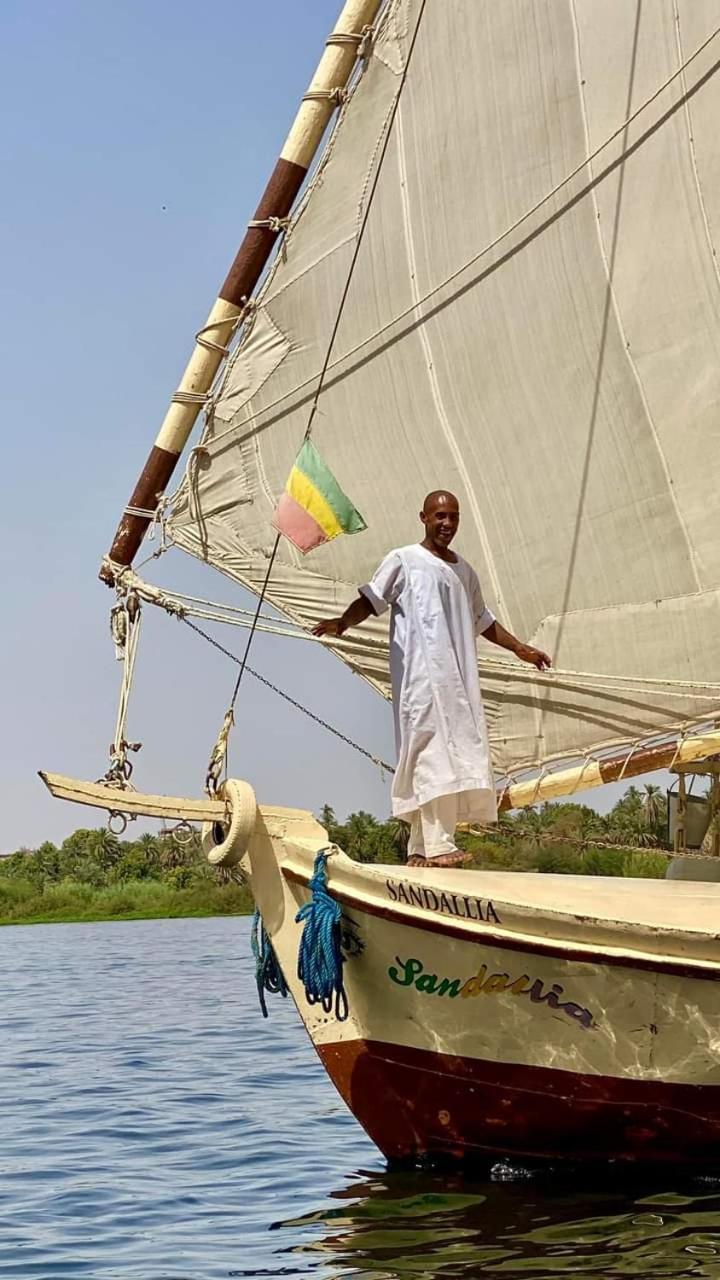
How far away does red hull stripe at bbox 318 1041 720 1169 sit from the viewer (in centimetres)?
715

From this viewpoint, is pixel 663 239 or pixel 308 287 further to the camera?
pixel 308 287

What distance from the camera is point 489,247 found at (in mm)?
9109

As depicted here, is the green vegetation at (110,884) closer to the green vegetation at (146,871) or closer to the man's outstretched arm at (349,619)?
the green vegetation at (146,871)

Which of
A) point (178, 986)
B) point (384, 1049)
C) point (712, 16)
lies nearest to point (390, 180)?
point (712, 16)

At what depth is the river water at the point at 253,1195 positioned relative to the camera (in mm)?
6266

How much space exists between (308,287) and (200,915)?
50.3m

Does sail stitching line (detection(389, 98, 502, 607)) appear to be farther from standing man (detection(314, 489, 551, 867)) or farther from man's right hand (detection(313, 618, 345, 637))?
man's right hand (detection(313, 618, 345, 637))

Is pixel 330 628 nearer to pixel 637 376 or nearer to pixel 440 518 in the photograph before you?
pixel 440 518

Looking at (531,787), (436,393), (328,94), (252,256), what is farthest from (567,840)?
(328,94)

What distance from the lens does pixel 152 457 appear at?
957 centimetres

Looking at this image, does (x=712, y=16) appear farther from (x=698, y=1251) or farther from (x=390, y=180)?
(x=698, y=1251)

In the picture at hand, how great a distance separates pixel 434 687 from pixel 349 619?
49 cm

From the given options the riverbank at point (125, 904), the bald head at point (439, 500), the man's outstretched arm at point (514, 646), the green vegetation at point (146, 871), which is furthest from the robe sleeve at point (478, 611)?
the riverbank at point (125, 904)

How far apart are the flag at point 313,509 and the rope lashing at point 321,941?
5.63 ft
